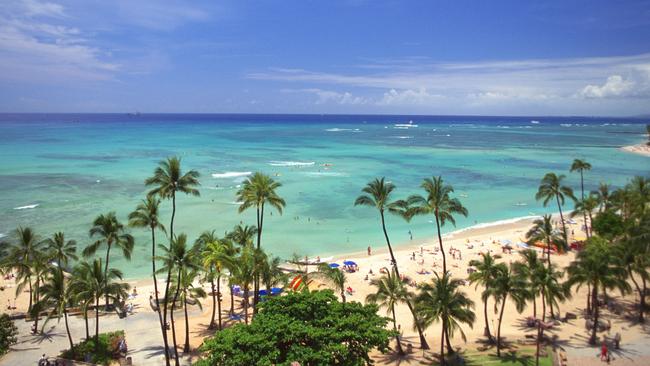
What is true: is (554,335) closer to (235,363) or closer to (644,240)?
(644,240)

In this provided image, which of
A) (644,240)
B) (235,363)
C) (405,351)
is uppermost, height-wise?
(644,240)

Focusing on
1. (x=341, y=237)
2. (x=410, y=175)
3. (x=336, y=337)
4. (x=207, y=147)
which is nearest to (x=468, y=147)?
(x=410, y=175)

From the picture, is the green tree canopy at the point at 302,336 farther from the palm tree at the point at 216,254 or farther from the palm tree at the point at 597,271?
the palm tree at the point at 597,271

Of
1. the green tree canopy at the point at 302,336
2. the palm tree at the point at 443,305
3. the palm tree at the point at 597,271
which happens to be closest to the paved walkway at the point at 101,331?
the green tree canopy at the point at 302,336

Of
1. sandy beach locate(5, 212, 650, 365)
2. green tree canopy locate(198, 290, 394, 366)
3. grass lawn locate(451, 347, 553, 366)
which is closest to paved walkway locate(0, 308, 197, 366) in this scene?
sandy beach locate(5, 212, 650, 365)

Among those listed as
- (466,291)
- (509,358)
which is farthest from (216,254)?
(466,291)

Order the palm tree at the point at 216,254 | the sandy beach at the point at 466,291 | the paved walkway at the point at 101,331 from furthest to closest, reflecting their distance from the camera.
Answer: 1. the sandy beach at the point at 466,291
2. the paved walkway at the point at 101,331
3. the palm tree at the point at 216,254

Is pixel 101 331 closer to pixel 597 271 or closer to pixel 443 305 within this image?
pixel 443 305

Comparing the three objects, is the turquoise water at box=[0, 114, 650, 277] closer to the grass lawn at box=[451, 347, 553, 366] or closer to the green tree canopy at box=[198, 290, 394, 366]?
the grass lawn at box=[451, 347, 553, 366]
